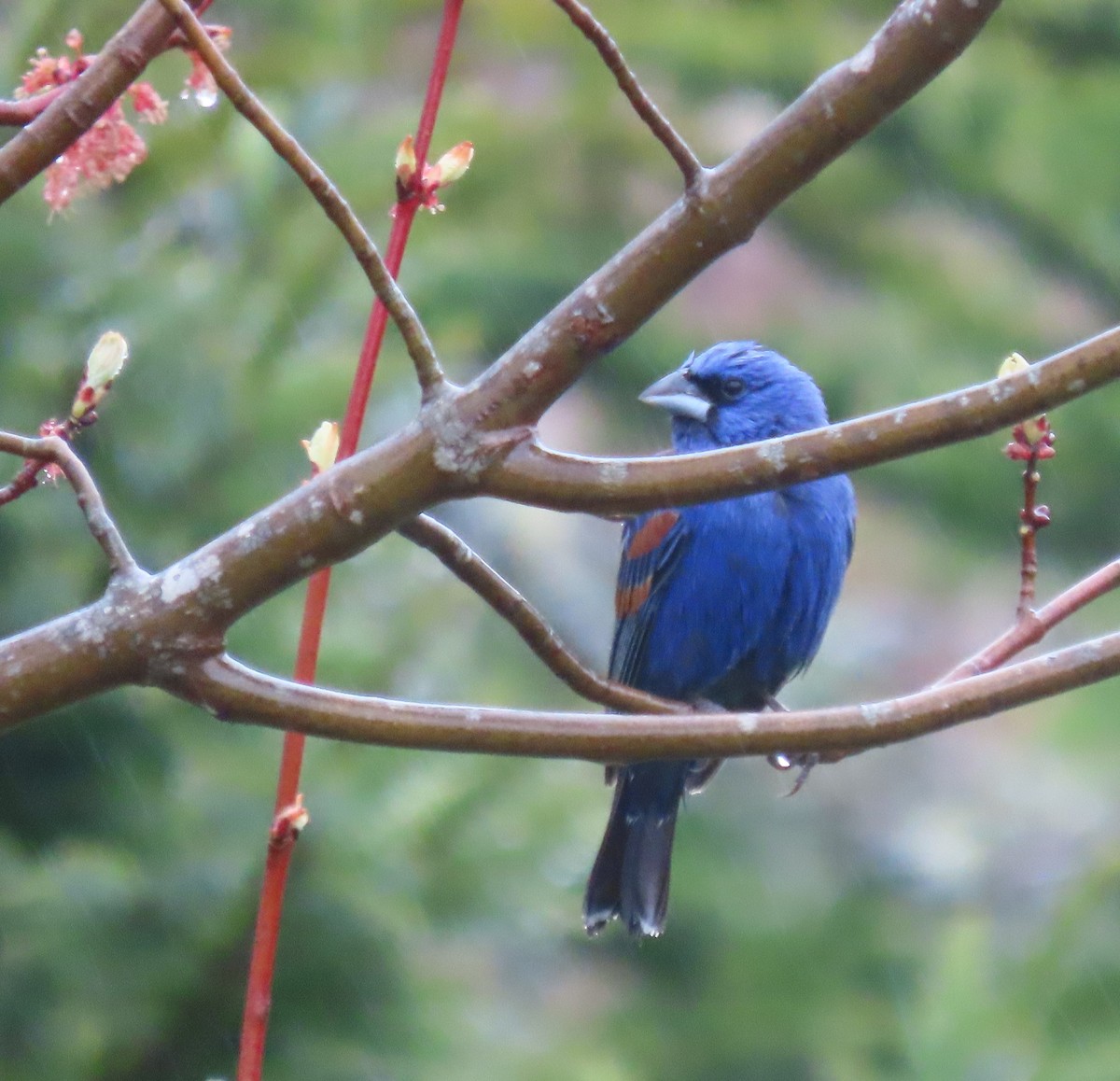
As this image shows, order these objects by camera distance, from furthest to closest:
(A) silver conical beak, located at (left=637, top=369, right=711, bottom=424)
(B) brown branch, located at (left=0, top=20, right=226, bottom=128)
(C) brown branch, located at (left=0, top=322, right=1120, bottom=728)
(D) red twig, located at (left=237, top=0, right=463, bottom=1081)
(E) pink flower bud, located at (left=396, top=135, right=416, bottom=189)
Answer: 1. (A) silver conical beak, located at (left=637, top=369, right=711, bottom=424)
2. (B) brown branch, located at (left=0, top=20, right=226, bottom=128)
3. (E) pink flower bud, located at (left=396, top=135, right=416, bottom=189)
4. (C) brown branch, located at (left=0, top=322, right=1120, bottom=728)
5. (D) red twig, located at (left=237, top=0, right=463, bottom=1081)

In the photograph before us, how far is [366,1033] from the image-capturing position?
11.6 ft

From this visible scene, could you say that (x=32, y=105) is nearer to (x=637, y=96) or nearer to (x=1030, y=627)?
(x=637, y=96)

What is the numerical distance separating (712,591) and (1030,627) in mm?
1649

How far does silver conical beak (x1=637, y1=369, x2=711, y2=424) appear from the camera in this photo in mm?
3658

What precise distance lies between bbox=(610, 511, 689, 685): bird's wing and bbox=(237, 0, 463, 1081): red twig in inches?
82.1

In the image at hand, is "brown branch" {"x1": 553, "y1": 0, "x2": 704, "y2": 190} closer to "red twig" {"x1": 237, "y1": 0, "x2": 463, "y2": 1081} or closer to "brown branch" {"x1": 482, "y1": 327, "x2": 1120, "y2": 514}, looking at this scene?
"red twig" {"x1": 237, "y1": 0, "x2": 463, "y2": 1081}

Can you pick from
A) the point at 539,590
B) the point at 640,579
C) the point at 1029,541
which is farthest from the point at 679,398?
the point at 539,590

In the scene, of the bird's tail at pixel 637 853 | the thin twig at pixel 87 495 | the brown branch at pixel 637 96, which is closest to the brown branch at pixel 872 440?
the brown branch at pixel 637 96

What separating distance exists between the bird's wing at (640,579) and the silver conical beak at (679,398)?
22 cm

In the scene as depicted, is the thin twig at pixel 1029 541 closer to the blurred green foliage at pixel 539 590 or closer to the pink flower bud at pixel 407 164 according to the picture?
the pink flower bud at pixel 407 164

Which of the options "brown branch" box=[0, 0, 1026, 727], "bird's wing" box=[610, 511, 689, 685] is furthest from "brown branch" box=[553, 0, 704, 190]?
"bird's wing" box=[610, 511, 689, 685]

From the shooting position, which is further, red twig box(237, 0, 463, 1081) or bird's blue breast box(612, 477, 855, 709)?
bird's blue breast box(612, 477, 855, 709)

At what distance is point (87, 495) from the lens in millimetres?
1486

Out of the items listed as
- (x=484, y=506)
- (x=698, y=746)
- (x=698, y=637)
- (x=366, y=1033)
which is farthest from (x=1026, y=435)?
(x=484, y=506)
